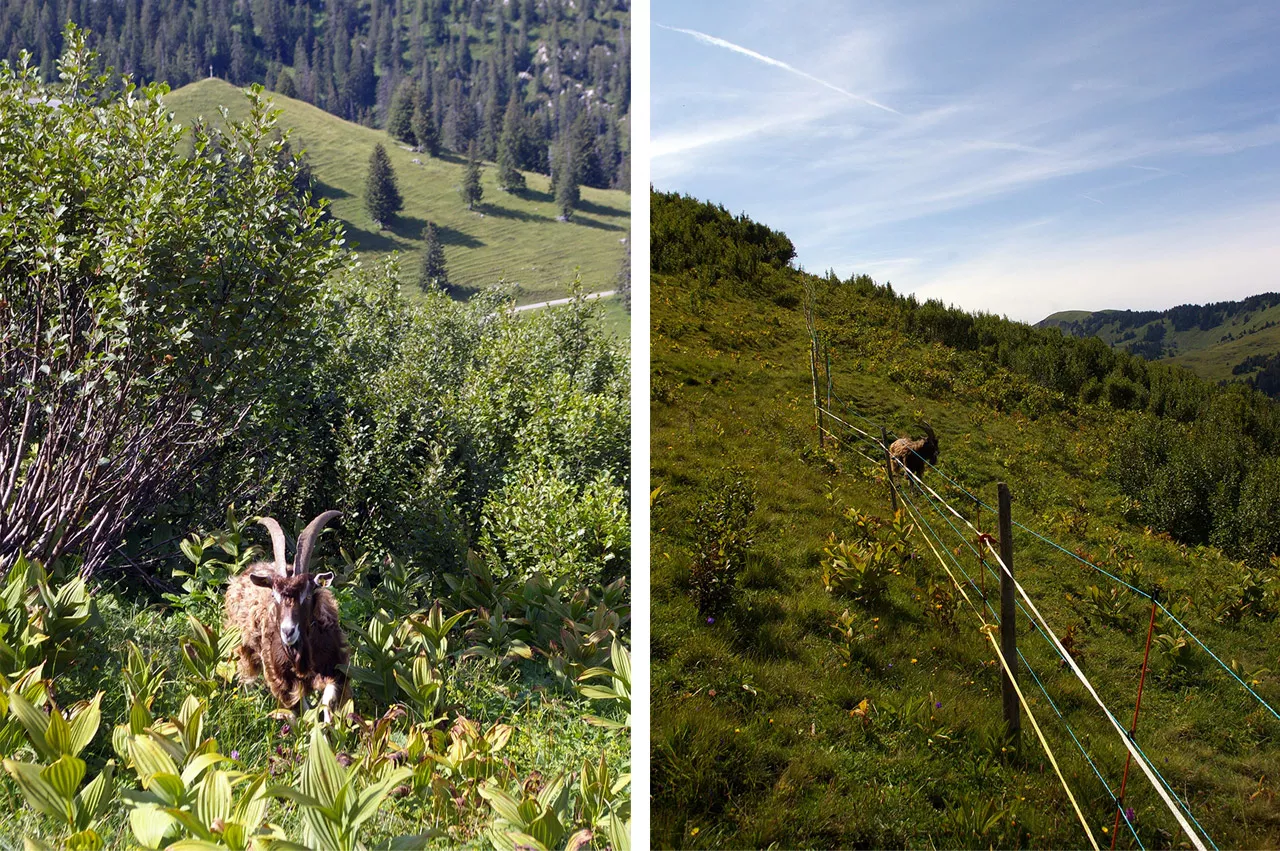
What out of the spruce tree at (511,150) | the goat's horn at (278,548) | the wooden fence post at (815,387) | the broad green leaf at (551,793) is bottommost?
the broad green leaf at (551,793)

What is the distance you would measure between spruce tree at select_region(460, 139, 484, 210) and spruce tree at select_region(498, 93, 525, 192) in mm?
219

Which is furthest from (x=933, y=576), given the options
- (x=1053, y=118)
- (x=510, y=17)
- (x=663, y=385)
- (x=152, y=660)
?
(x=510, y=17)

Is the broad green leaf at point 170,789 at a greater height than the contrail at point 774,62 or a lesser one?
lesser

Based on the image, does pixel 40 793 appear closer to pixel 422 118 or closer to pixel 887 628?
pixel 887 628

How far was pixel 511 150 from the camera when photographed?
21.5ft

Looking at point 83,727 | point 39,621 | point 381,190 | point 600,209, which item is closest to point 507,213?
point 600,209

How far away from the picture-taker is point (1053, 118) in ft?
7.73

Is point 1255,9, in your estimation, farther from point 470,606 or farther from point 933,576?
point 470,606

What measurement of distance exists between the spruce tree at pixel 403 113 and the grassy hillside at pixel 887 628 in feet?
14.6

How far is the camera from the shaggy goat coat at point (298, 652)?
2373 millimetres

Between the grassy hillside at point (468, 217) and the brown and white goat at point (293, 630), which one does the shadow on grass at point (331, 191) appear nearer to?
the grassy hillside at point (468, 217)

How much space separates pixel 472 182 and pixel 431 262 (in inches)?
34.9

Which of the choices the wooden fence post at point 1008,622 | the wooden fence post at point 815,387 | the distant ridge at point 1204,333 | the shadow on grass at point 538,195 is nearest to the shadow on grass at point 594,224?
the shadow on grass at point 538,195

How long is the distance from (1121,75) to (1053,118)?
0.22 meters
